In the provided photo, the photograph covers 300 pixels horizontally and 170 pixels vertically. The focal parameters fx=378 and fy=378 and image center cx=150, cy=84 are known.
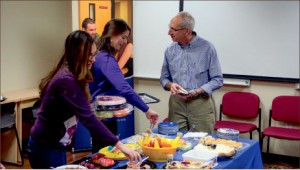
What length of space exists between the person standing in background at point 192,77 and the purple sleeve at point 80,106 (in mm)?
1184

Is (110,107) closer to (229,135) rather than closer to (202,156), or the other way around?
(202,156)

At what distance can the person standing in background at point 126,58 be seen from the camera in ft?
15.0

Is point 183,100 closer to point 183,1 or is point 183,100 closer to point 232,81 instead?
point 232,81

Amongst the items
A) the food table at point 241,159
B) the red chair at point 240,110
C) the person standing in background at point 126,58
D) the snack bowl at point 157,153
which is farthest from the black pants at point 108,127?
the person standing in background at point 126,58

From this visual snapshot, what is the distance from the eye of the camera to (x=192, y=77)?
307 centimetres

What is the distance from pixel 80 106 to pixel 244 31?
116 inches

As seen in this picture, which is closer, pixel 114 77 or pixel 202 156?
pixel 202 156

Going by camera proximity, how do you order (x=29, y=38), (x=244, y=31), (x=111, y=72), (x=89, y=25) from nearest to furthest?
(x=111, y=72) → (x=244, y=31) → (x=89, y=25) → (x=29, y=38)

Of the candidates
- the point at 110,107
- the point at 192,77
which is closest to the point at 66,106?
the point at 110,107

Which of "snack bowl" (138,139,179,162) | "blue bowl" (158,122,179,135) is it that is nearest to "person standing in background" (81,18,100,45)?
"blue bowl" (158,122,179,135)

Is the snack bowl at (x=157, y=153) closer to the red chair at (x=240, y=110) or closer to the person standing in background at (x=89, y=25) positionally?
the red chair at (x=240, y=110)

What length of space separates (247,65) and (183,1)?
43.1 inches

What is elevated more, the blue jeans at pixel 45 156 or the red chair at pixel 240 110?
the blue jeans at pixel 45 156

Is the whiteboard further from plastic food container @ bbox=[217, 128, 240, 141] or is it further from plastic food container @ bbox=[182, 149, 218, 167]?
plastic food container @ bbox=[182, 149, 218, 167]
